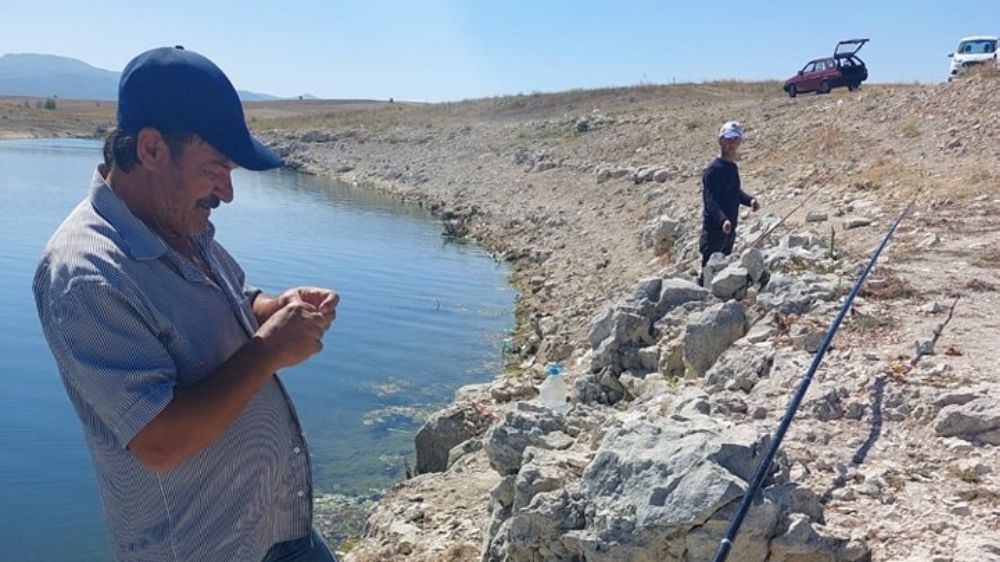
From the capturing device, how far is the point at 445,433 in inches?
329

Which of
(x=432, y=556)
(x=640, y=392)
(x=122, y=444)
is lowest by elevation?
(x=432, y=556)

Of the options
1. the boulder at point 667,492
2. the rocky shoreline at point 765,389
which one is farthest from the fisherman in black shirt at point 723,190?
the boulder at point 667,492

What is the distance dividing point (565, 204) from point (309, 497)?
1984 centimetres

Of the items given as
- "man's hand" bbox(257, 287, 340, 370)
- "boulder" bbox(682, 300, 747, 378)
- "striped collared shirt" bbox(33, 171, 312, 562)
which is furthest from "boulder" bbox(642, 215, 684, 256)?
"man's hand" bbox(257, 287, 340, 370)

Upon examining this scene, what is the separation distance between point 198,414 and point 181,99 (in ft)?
2.72

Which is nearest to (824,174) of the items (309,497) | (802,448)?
(802,448)

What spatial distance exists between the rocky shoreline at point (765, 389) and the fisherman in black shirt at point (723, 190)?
1.22ft

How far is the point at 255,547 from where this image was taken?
2654 mm

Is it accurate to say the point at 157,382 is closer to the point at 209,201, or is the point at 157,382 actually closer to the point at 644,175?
the point at 209,201

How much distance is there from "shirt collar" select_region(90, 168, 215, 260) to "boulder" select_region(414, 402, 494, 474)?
602cm

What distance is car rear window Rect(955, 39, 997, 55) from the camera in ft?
92.7

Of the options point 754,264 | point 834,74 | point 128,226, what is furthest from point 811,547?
point 834,74

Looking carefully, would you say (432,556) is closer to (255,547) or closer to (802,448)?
(802,448)

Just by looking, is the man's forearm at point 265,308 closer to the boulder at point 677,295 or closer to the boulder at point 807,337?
the boulder at point 807,337
